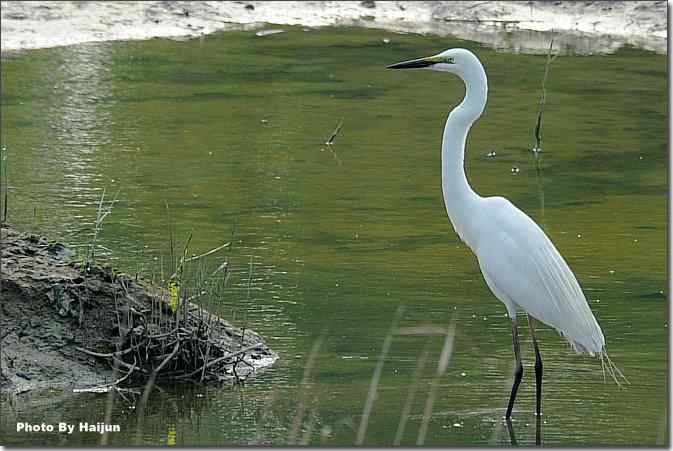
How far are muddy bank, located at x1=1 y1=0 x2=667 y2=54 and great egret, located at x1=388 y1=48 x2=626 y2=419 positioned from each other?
815 cm

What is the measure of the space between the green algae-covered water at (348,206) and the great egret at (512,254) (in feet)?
0.94

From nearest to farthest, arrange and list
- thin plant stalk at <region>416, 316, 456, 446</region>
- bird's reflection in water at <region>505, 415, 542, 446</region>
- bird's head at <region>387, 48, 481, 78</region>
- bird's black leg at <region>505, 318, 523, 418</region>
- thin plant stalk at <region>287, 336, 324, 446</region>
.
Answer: thin plant stalk at <region>416, 316, 456, 446</region> → thin plant stalk at <region>287, 336, 324, 446</region> → bird's reflection in water at <region>505, 415, 542, 446</region> → bird's black leg at <region>505, 318, 523, 418</region> → bird's head at <region>387, 48, 481, 78</region>

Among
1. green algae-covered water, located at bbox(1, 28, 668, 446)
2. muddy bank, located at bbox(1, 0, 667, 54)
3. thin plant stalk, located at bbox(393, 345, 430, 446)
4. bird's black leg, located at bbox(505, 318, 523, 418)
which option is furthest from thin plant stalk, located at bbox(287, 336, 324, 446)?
muddy bank, located at bbox(1, 0, 667, 54)

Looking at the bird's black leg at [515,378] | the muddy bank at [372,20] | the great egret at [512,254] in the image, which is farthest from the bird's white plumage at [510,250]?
the muddy bank at [372,20]

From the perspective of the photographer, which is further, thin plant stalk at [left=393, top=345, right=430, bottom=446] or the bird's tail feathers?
the bird's tail feathers

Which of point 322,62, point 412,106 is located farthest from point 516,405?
point 322,62

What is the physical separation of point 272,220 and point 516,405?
2784 millimetres

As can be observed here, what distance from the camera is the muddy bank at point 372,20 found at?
13.2m

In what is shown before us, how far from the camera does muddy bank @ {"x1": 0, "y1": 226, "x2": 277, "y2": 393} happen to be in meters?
5.06

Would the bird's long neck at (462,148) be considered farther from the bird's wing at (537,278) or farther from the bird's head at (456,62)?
the bird's wing at (537,278)

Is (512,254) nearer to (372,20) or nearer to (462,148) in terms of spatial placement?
(462,148)

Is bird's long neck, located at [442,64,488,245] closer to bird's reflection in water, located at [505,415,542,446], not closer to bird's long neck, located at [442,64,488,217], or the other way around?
bird's long neck, located at [442,64,488,217]

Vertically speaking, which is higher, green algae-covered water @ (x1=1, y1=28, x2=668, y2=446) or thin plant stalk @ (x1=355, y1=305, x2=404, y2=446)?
thin plant stalk @ (x1=355, y1=305, x2=404, y2=446)

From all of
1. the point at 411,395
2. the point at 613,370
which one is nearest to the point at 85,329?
the point at 411,395
